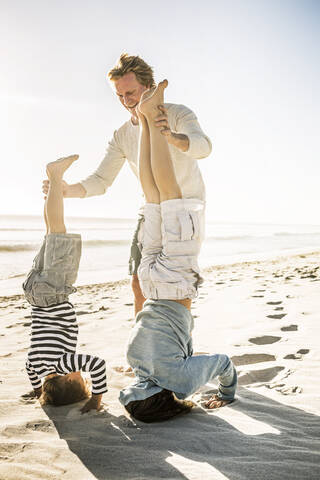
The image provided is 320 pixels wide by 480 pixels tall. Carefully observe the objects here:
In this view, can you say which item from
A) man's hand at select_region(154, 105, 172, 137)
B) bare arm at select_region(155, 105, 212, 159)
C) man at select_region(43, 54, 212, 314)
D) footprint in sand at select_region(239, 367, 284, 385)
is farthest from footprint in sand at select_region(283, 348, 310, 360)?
man's hand at select_region(154, 105, 172, 137)

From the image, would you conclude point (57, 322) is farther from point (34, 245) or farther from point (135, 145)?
point (34, 245)

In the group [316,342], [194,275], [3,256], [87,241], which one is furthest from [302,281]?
A: [87,241]

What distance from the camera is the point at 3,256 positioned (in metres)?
11.3

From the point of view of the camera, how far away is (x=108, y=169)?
355 cm

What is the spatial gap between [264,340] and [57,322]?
1.75m

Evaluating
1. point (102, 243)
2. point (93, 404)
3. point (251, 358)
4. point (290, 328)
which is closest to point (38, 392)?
point (93, 404)

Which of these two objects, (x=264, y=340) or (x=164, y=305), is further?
(x=264, y=340)

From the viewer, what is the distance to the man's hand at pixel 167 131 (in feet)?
7.20

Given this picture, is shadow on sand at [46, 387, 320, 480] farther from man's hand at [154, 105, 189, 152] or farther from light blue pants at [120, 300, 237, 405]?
man's hand at [154, 105, 189, 152]

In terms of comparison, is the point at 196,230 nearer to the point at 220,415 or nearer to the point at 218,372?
the point at 218,372

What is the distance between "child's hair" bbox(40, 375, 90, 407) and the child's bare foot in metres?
1.33

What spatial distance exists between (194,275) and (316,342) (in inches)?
54.3

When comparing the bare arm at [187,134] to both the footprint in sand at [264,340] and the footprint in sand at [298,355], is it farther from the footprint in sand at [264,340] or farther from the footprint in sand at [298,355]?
the footprint in sand at [264,340]

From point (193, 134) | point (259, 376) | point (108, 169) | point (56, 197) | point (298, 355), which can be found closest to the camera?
point (193, 134)
